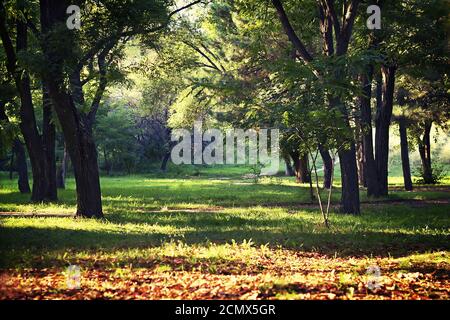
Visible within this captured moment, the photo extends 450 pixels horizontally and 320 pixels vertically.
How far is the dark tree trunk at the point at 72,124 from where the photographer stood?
14688 mm

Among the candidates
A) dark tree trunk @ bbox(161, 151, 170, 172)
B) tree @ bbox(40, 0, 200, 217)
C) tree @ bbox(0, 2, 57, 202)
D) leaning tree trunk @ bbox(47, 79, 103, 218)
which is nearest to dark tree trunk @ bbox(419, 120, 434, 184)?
tree @ bbox(40, 0, 200, 217)

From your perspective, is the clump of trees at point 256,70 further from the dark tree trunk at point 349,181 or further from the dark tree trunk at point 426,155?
the dark tree trunk at point 426,155

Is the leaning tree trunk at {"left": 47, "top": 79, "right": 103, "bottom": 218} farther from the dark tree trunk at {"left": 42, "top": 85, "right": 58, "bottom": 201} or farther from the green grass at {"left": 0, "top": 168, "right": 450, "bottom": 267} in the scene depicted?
the dark tree trunk at {"left": 42, "top": 85, "right": 58, "bottom": 201}

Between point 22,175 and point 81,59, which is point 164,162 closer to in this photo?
point 22,175

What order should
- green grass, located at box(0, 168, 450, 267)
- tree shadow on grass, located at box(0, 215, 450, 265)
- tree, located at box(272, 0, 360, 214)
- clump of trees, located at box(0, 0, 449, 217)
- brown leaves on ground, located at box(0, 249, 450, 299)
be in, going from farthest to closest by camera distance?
1. tree, located at box(272, 0, 360, 214)
2. clump of trees, located at box(0, 0, 449, 217)
3. green grass, located at box(0, 168, 450, 267)
4. tree shadow on grass, located at box(0, 215, 450, 265)
5. brown leaves on ground, located at box(0, 249, 450, 299)

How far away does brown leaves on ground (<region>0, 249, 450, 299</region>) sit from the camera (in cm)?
653

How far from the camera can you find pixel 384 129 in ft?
80.2

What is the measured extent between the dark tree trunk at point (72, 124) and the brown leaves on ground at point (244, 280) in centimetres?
783

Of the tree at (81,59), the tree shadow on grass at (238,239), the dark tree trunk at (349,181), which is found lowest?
the tree shadow on grass at (238,239)

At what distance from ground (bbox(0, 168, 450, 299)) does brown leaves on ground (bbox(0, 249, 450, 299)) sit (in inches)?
0.6

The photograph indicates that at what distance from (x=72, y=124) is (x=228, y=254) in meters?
8.39

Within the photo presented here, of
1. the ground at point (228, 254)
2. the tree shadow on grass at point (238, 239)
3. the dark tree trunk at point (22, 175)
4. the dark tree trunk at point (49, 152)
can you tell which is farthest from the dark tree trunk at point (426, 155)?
the dark tree trunk at point (22, 175)

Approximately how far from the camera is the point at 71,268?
8.23m

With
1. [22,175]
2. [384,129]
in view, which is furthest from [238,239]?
[22,175]
